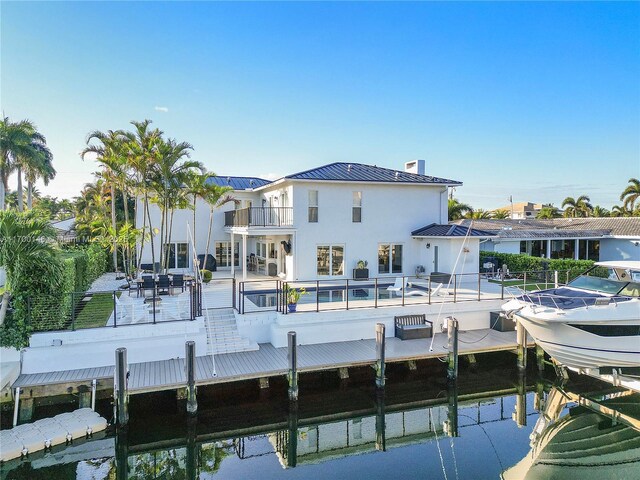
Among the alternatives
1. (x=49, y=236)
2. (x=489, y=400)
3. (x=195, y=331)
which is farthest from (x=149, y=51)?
(x=489, y=400)

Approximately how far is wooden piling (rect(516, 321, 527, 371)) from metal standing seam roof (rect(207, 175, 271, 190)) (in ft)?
60.7

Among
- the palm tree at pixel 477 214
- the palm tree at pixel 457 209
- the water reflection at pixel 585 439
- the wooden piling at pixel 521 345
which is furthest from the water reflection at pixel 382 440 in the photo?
the palm tree at pixel 477 214

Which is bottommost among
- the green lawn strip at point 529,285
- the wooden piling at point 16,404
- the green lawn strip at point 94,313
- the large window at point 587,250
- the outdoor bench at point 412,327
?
the wooden piling at point 16,404

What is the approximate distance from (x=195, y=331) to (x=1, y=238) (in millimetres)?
5575

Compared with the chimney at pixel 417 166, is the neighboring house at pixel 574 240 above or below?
below

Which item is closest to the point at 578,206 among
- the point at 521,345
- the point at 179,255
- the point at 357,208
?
the point at 357,208

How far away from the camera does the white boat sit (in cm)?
1146

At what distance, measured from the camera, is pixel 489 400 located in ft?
41.3

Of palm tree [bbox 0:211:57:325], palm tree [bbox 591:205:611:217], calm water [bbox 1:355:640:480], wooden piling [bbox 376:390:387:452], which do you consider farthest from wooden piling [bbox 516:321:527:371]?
palm tree [bbox 591:205:611:217]

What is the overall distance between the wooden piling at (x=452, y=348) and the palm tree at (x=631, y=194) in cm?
4961

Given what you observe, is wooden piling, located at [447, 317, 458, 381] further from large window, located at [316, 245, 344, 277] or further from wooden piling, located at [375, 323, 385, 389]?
large window, located at [316, 245, 344, 277]

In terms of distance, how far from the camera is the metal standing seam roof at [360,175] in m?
20.4

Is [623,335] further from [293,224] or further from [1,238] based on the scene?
[1,238]

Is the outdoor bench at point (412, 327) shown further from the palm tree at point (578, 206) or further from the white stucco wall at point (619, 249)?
the palm tree at point (578, 206)
